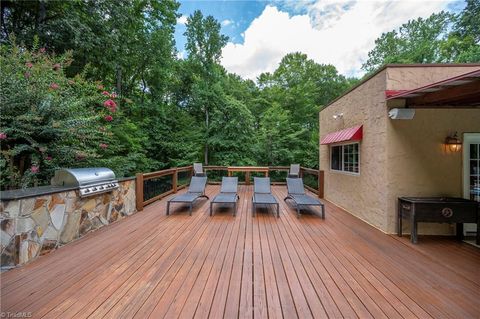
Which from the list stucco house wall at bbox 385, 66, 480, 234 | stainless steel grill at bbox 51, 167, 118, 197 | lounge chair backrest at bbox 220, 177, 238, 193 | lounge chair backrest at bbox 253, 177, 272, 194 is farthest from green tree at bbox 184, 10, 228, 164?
stucco house wall at bbox 385, 66, 480, 234

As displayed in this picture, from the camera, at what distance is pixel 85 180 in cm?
357

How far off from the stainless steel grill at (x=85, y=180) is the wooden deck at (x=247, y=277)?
83 cm

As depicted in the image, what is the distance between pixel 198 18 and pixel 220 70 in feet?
11.1

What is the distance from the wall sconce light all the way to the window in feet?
5.00

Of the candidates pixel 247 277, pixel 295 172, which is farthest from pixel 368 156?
pixel 295 172

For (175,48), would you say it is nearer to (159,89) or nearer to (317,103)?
(159,89)

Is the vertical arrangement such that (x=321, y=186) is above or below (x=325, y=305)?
above

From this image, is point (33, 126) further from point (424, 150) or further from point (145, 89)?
point (145, 89)

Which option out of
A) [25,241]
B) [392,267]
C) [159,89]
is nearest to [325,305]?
[392,267]

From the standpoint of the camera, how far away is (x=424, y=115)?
3.76 meters

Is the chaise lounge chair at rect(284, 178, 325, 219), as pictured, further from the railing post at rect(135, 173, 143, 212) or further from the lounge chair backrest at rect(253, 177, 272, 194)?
the railing post at rect(135, 173, 143, 212)

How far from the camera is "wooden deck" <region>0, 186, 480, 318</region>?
185 centimetres

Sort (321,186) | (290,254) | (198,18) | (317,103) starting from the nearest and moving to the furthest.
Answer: (290,254)
(321,186)
(198,18)
(317,103)

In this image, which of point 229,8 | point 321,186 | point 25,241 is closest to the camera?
point 25,241
